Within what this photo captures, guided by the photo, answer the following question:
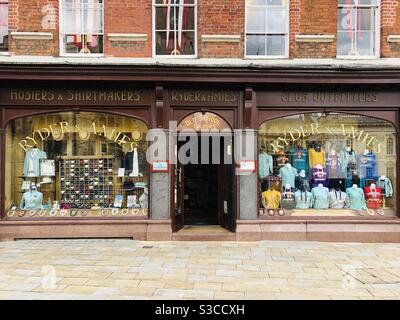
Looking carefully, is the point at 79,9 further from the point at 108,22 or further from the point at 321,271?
the point at 321,271

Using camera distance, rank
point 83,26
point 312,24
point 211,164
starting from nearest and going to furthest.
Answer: point 312,24, point 83,26, point 211,164

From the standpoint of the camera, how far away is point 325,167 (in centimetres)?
913

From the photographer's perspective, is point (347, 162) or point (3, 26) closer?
point (3, 26)

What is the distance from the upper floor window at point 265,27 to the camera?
29.3ft

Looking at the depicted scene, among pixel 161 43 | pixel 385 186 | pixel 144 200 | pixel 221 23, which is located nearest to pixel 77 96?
pixel 161 43

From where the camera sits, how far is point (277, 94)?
8.76 metres

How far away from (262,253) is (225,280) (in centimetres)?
186

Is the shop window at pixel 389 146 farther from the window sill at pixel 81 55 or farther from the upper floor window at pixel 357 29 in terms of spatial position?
the window sill at pixel 81 55

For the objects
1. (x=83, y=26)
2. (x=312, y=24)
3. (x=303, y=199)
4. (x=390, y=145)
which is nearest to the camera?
(x=312, y=24)

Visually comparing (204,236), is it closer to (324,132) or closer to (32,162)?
(324,132)

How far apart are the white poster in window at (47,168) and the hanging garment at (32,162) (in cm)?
11

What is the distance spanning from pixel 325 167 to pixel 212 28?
414 cm

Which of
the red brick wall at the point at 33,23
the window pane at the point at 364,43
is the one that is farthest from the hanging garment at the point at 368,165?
the red brick wall at the point at 33,23

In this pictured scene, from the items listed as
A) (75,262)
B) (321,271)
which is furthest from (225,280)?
(75,262)
